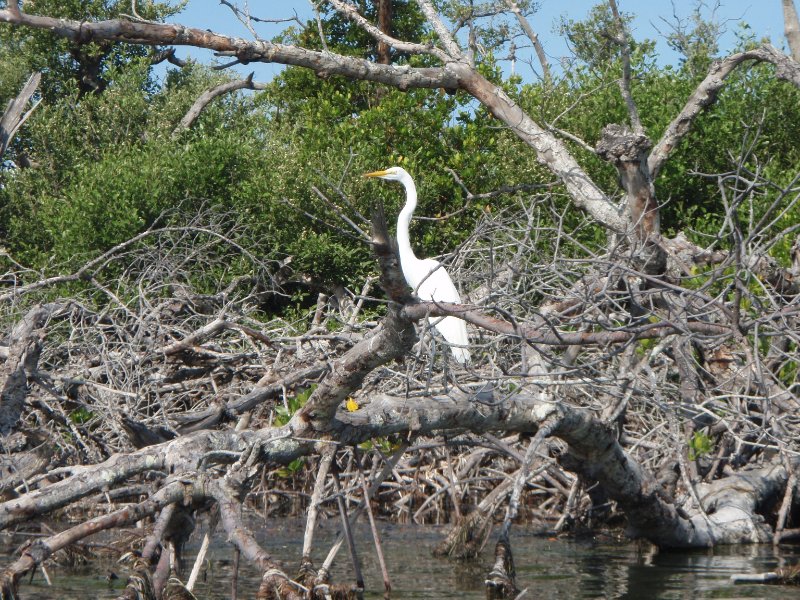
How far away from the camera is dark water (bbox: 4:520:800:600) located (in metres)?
6.22

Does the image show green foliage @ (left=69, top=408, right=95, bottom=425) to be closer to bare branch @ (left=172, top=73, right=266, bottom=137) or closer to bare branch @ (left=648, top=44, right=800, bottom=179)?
bare branch @ (left=648, top=44, right=800, bottom=179)

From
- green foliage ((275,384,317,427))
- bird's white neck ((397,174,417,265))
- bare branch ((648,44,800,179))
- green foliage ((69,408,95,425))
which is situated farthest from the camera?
bird's white neck ((397,174,417,265))

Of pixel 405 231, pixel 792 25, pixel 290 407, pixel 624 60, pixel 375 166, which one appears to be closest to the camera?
pixel 290 407

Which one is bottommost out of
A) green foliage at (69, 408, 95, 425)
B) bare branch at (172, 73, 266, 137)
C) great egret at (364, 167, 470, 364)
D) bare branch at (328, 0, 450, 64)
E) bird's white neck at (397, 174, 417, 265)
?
green foliage at (69, 408, 95, 425)

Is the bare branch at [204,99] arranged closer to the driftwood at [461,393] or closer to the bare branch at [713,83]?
the driftwood at [461,393]

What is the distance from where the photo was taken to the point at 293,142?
505 inches

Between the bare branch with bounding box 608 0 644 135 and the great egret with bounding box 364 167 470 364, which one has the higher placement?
the bare branch with bounding box 608 0 644 135

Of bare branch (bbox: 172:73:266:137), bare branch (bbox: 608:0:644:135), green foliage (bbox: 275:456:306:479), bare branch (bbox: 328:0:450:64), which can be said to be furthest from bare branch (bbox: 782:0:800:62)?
bare branch (bbox: 172:73:266:137)

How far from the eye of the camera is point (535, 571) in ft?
23.0

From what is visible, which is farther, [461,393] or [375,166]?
[375,166]

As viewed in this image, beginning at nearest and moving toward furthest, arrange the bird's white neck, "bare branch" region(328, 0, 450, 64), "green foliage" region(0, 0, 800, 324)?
"bare branch" region(328, 0, 450, 64), the bird's white neck, "green foliage" region(0, 0, 800, 324)

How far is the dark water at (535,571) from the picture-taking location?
6219 millimetres

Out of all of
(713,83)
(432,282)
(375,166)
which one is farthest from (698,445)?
(375,166)

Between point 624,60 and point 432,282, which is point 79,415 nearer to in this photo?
point 432,282
